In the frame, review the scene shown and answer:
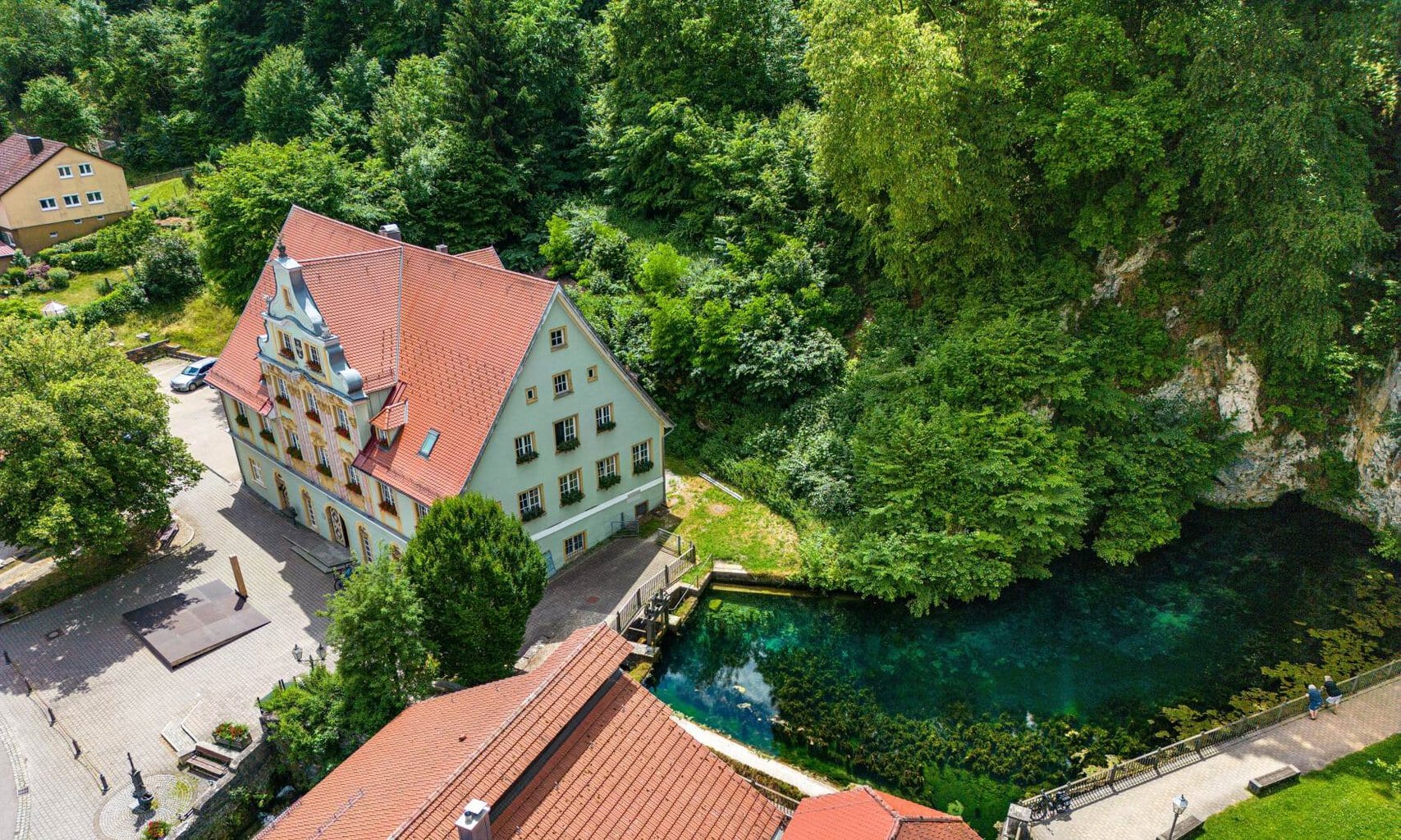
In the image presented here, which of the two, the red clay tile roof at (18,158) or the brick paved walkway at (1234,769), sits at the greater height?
the red clay tile roof at (18,158)

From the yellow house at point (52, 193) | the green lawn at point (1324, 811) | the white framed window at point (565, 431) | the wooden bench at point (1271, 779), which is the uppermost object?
the yellow house at point (52, 193)

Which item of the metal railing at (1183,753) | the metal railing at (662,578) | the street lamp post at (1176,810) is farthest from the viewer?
the metal railing at (662,578)

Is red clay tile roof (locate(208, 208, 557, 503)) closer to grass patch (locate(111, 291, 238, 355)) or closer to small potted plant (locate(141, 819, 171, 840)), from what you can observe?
small potted plant (locate(141, 819, 171, 840))

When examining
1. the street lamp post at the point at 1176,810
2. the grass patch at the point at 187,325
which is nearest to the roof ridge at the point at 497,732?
the street lamp post at the point at 1176,810

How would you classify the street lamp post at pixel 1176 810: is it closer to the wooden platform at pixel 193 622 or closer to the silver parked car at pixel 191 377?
the wooden platform at pixel 193 622

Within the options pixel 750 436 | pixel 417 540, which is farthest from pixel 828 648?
pixel 417 540

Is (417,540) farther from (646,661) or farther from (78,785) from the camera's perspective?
(78,785)

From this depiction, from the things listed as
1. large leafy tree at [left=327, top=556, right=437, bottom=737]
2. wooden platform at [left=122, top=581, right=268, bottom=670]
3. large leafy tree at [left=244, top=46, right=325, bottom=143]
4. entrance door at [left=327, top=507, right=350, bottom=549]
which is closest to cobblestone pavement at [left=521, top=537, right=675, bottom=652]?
large leafy tree at [left=327, top=556, right=437, bottom=737]
